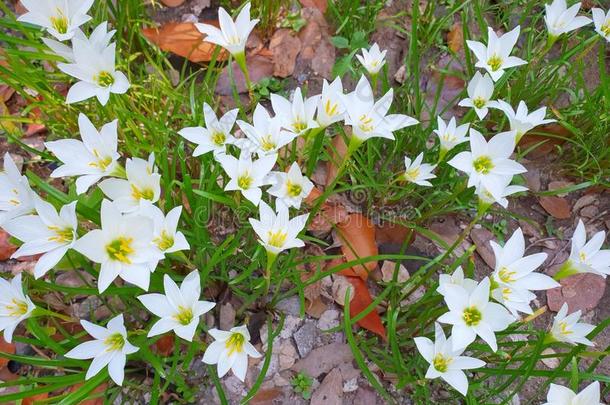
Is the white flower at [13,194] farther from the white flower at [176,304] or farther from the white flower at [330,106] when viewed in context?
the white flower at [330,106]

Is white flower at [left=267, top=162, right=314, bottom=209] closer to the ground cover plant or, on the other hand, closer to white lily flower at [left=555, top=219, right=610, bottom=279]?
the ground cover plant

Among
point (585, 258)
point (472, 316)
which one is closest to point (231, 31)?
point (472, 316)

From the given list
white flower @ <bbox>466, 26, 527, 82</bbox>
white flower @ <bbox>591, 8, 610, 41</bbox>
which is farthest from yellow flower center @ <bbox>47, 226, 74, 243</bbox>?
white flower @ <bbox>591, 8, 610, 41</bbox>

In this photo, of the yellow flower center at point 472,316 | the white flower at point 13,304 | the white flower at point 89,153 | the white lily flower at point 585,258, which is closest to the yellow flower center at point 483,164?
the white lily flower at point 585,258

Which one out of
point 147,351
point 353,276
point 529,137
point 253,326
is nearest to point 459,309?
point 353,276

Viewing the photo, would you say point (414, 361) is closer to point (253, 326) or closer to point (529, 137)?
point (253, 326)

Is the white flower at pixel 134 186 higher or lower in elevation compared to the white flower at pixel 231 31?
lower
